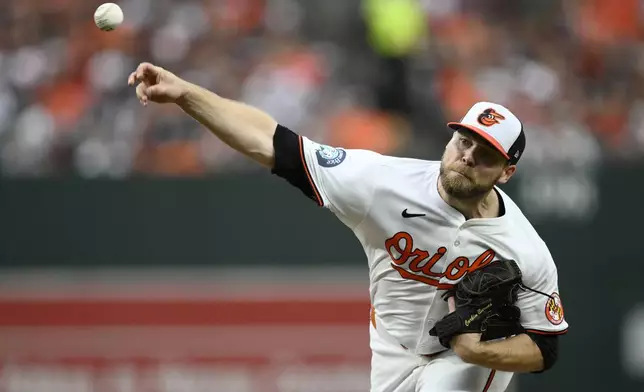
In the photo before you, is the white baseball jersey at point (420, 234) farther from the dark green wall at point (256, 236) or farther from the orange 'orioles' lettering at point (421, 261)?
the dark green wall at point (256, 236)

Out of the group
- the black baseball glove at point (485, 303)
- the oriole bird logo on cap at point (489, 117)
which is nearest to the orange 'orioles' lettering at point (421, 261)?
the black baseball glove at point (485, 303)

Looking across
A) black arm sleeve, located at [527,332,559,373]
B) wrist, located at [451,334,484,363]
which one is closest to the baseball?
wrist, located at [451,334,484,363]

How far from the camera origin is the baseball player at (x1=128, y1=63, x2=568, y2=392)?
4730 millimetres

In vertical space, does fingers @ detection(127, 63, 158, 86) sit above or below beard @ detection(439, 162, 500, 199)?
above

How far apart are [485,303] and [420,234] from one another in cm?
46

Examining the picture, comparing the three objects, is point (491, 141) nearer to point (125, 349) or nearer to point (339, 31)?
point (125, 349)

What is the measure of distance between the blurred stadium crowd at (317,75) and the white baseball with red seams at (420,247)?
3.59 meters

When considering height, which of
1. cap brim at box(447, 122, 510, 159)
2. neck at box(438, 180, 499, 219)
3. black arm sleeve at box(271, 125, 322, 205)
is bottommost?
neck at box(438, 180, 499, 219)

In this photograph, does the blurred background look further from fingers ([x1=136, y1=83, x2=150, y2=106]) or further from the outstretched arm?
fingers ([x1=136, y1=83, x2=150, y2=106])

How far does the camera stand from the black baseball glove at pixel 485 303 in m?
4.68

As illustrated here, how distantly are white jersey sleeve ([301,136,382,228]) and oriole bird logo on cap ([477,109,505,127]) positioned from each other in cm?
53

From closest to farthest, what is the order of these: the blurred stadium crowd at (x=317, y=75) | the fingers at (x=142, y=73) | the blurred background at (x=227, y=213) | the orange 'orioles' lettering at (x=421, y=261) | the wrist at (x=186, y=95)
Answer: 1. the fingers at (x=142, y=73)
2. the wrist at (x=186, y=95)
3. the orange 'orioles' lettering at (x=421, y=261)
4. the blurred background at (x=227, y=213)
5. the blurred stadium crowd at (x=317, y=75)

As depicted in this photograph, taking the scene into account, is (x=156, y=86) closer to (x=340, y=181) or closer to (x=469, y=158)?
(x=340, y=181)

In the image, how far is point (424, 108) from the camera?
9359 millimetres
